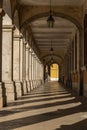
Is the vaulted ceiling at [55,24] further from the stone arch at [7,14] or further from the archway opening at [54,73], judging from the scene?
the archway opening at [54,73]

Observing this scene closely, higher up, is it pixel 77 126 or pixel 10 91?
pixel 10 91

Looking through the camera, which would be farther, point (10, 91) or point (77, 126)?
point (10, 91)

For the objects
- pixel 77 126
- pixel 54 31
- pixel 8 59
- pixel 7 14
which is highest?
pixel 54 31

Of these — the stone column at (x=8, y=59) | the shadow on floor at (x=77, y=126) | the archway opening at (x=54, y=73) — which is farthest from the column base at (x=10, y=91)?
the archway opening at (x=54, y=73)

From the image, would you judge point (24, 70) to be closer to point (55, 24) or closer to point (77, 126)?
point (55, 24)

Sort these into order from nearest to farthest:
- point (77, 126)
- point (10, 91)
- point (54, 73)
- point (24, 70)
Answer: point (77, 126) → point (10, 91) → point (24, 70) → point (54, 73)

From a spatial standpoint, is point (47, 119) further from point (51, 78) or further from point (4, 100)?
point (51, 78)

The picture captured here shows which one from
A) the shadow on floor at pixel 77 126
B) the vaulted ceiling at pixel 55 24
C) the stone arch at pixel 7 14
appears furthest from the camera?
the vaulted ceiling at pixel 55 24

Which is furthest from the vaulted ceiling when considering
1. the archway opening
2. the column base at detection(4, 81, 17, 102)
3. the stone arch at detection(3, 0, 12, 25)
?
the archway opening

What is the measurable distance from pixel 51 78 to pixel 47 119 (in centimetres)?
8467

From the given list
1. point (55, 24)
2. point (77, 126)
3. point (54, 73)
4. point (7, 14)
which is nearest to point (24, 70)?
point (55, 24)

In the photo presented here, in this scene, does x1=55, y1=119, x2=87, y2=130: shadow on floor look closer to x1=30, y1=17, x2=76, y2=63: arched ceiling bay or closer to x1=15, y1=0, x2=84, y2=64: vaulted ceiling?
x1=15, y1=0, x2=84, y2=64: vaulted ceiling

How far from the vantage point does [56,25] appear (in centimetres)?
2759

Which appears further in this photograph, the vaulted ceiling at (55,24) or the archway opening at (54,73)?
the archway opening at (54,73)
